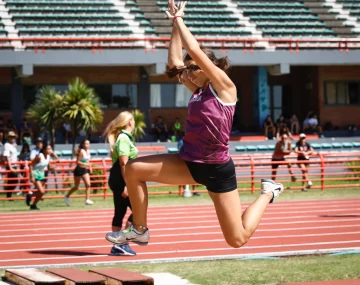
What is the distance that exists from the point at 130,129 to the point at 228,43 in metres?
23.1

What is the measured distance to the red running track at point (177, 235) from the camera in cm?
1067

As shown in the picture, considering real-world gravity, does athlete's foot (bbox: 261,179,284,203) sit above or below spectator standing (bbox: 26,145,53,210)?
above

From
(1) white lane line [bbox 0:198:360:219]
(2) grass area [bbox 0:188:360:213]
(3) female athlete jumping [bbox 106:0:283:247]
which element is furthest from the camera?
(2) grass area [bbox 0:188:360:213]

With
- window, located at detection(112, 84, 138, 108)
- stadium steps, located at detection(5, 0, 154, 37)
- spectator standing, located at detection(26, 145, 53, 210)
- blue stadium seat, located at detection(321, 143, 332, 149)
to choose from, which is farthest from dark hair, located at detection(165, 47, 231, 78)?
window, located at detection(112, 84, 138, 108)

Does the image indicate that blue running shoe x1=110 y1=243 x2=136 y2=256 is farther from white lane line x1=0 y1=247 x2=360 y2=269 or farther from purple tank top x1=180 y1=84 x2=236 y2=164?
purple tank top x1=180 y1=84 x2=236 y2=164

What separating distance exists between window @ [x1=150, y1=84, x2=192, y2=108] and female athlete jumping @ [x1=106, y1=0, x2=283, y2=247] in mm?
29012

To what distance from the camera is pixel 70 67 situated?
3428cm

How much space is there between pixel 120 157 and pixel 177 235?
8.61 ft

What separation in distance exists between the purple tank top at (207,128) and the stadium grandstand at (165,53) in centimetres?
2419

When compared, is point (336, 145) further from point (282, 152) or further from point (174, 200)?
point (174, 200)

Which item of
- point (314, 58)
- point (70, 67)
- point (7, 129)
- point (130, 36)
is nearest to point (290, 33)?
point (314, 58)

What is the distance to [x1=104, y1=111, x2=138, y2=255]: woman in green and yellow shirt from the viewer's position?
10852 millimetres

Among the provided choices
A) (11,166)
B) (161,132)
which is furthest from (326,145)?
(11,166)

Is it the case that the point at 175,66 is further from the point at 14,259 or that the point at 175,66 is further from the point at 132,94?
the point at 132,94
